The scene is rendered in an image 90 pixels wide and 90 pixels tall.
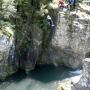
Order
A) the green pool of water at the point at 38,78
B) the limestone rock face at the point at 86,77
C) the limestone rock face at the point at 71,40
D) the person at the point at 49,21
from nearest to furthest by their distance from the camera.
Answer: the limestone rock face at the point at 86,77 < the green pool of water at the point at 38,78 < the limestone rock face at the point at 71,40 < the person at the point at 49,21

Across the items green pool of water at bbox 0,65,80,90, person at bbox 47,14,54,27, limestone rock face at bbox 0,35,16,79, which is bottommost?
green pool of water at bbox 0,65,80,90

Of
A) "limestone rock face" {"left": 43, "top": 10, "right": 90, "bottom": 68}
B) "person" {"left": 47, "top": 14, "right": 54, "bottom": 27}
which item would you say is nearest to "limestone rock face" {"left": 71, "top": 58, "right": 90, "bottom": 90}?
"limestone rock face" {"left": 43, "top": 10, "right": 90, "bottom": 68}

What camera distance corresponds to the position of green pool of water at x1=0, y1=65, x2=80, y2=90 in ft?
45.7

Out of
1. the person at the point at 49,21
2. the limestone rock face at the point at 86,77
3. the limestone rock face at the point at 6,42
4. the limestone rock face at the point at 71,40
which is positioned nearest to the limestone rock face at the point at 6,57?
the limestone rock face at the point at 6,42

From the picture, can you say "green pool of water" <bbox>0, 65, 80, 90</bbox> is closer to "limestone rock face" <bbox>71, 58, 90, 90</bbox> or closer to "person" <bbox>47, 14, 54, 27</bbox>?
"person" <bbox>47, 14, 54, 27</bbox>

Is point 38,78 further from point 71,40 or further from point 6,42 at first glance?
point 71,40

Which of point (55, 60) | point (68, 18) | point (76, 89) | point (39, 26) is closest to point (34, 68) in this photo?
point (55, 60)

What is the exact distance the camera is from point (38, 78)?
49.3 feet

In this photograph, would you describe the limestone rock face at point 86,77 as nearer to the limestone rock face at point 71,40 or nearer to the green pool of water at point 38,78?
the green pool of water at point 38,78

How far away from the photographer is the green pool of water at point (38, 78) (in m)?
13.9

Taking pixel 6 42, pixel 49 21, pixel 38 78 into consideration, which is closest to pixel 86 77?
pixel 6 42

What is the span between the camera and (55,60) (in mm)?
16500

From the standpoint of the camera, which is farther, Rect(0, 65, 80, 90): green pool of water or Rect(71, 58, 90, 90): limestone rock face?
Rect(0, 65, 80, 90): green pool of water

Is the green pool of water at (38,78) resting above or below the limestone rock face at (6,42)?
below
